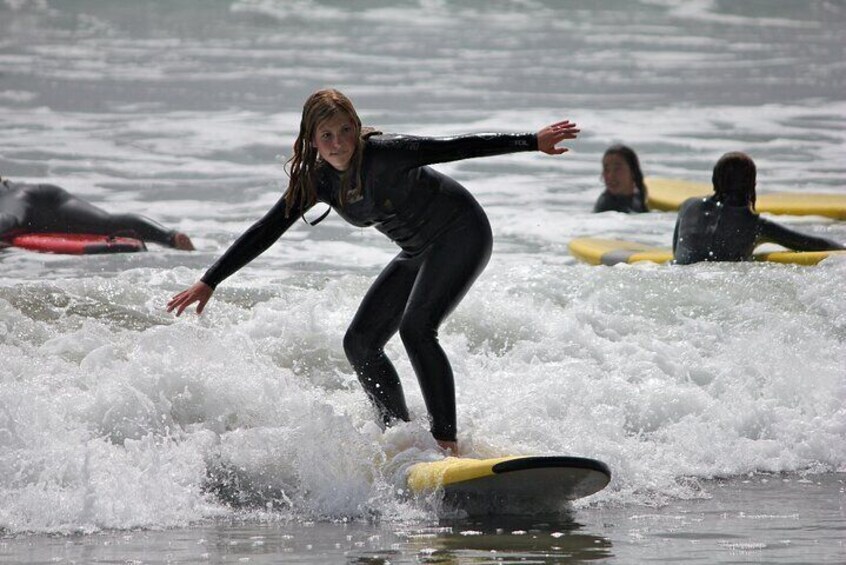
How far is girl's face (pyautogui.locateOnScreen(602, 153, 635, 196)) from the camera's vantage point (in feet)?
38.0

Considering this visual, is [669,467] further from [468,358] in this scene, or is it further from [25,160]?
[25,160]

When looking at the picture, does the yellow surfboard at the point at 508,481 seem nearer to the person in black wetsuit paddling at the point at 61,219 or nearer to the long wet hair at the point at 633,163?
the person in black wetsuit paddling at the point at 61,219

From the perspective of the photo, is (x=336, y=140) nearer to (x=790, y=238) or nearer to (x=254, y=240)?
(x=254, y=240)

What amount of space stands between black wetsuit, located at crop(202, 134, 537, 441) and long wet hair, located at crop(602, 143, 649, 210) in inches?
239

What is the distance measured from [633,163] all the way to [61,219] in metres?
4.27

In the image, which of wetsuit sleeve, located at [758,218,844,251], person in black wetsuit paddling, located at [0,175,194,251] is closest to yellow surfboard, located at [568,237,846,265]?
wetsuit sleeve, located at [758,218,844,251]

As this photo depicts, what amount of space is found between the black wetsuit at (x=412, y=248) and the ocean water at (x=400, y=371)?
214mm

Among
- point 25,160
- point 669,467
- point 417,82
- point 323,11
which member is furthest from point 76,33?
point 669,467

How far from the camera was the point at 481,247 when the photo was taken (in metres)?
5.48

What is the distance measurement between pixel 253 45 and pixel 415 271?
18.4m

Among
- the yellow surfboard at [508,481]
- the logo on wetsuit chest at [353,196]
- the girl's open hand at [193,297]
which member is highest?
the logo on wetsuit chest at [353,196]

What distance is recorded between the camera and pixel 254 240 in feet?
17.3

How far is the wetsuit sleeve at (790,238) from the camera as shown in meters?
8.75

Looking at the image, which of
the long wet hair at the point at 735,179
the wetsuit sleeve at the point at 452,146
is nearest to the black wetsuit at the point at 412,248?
the wetsuit sleeve at the point at 452,146
